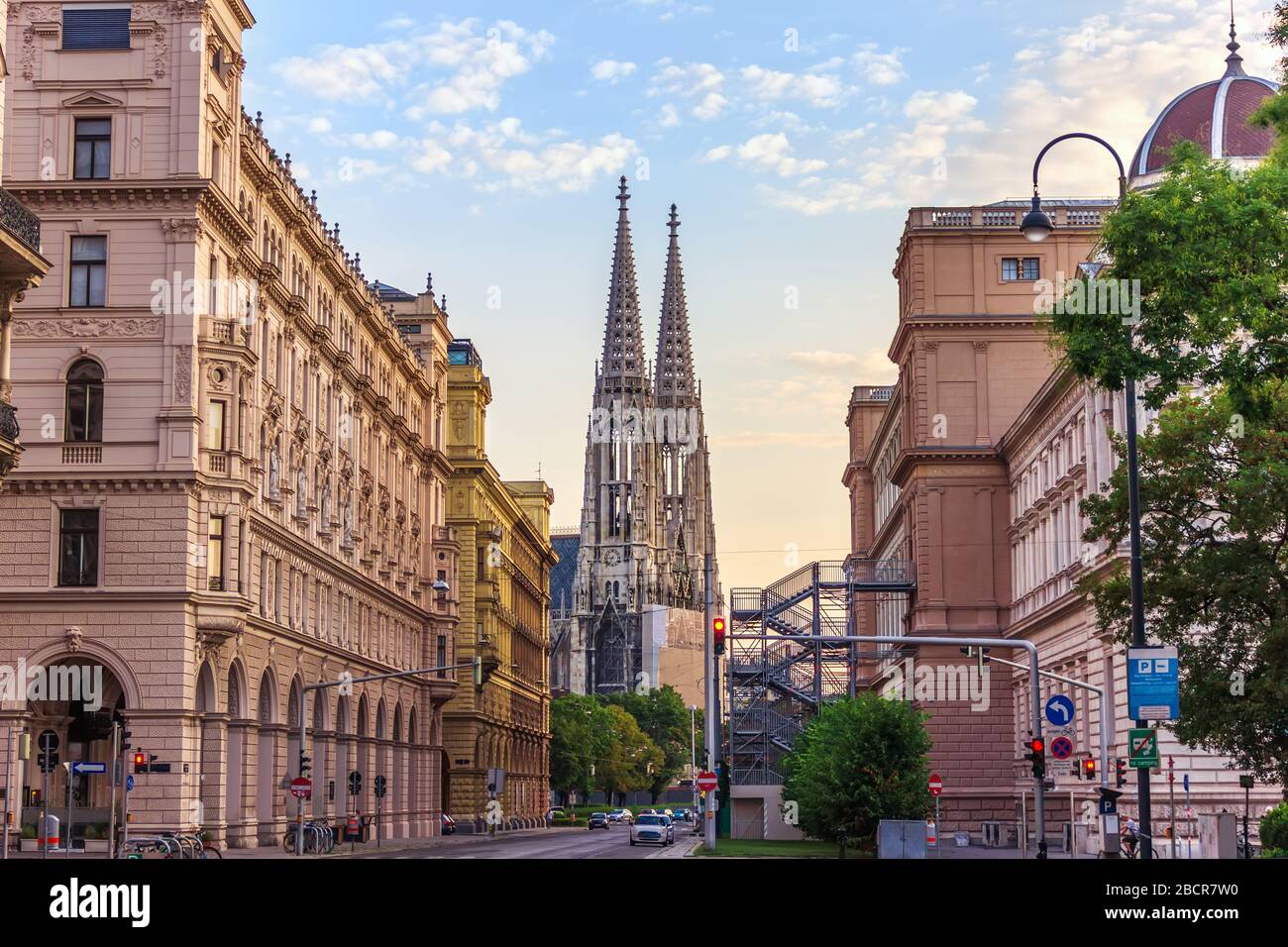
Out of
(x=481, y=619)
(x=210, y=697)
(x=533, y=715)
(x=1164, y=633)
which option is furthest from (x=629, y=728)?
(x=1164, y=633)

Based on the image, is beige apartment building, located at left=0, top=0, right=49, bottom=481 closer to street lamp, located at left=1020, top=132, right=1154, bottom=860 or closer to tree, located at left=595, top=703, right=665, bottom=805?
street lamp, located at left=1020, top=132, right=1154, bottom=860

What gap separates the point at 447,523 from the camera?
10838 cm

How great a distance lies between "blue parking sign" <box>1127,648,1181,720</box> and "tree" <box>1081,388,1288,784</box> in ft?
9.03

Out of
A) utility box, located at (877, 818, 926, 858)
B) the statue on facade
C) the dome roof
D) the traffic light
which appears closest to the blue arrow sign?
the traffic light

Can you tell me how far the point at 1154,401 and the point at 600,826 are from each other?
10792cm

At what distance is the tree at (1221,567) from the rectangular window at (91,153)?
31.3 meters

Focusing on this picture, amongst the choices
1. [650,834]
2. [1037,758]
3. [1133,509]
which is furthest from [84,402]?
[650,834]

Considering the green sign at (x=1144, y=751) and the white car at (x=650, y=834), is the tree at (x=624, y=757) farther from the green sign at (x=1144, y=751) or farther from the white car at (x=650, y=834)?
the green sign at (x=1144, y=751)

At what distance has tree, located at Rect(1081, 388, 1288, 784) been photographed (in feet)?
109

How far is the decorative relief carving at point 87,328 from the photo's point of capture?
177ft

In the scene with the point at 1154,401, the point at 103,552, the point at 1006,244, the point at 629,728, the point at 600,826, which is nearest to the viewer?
the point at 1154,401

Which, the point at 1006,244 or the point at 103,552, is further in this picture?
the point at 1006,244
